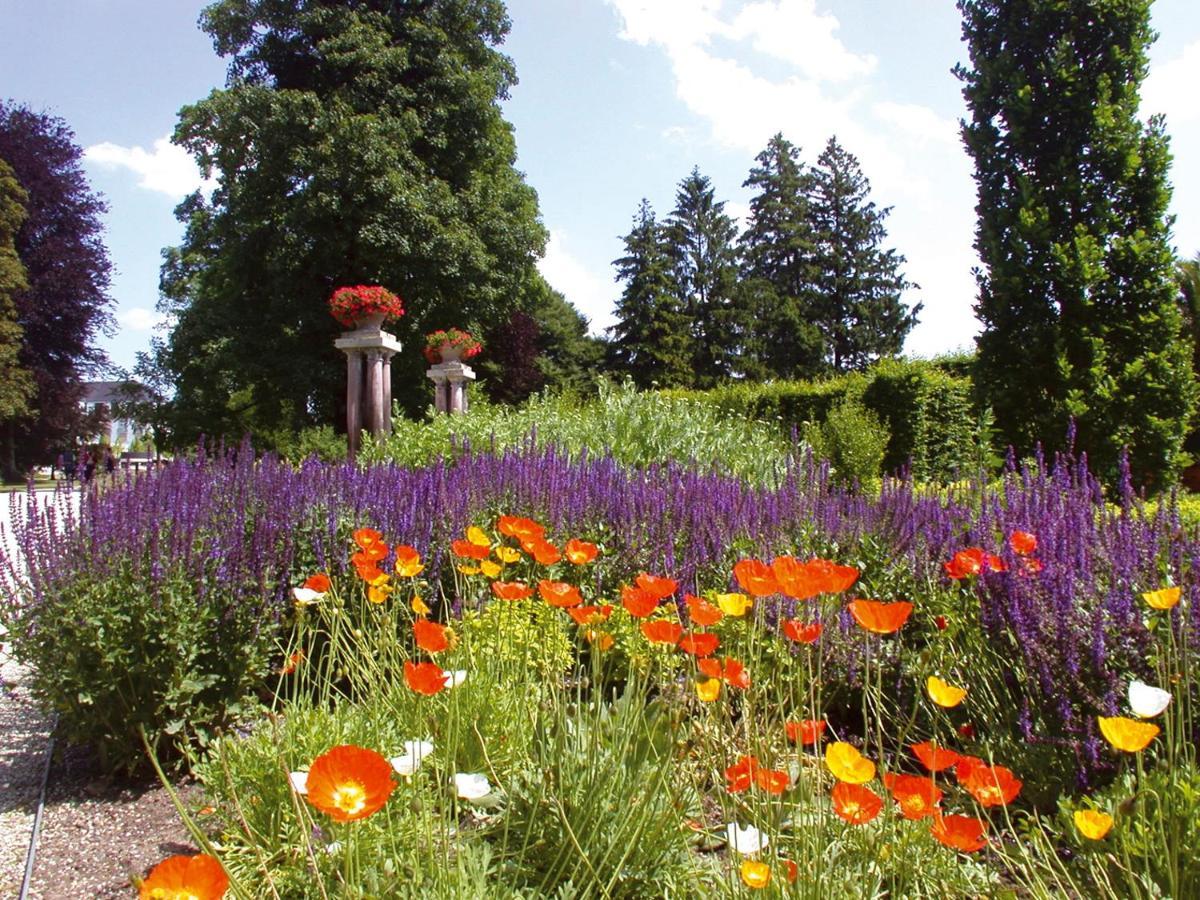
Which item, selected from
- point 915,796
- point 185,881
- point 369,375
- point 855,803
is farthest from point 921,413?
point 185,881

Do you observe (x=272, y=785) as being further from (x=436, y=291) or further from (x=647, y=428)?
(x=436, y=291)

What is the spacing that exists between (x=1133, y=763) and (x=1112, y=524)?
0.88 m

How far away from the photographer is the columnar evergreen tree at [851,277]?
32812mm

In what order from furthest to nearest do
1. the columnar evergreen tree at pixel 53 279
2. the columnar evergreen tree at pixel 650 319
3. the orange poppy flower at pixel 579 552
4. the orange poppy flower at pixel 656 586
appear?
the columnar evergreen tree at pixel 650 319
the columnar evergreen tree at pixel 53 279
the orange poppy flower at pixel 579 552
the orange poppy flower at pixel 656 586

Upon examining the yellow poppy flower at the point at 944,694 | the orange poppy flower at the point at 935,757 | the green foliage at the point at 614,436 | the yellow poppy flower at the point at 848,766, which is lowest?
the orange poppy flower at the point at 935,757

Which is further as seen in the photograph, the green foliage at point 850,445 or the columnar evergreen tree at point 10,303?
the columnar evergreen tree at point 10,303

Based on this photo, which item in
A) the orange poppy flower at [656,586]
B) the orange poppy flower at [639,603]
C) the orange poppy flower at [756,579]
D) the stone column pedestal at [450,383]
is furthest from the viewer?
the stone column pedestal at [450,383]

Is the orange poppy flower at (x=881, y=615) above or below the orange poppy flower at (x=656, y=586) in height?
above

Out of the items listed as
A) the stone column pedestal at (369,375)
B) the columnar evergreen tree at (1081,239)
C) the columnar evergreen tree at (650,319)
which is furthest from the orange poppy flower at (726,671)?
the columnar evergreen tree at (650,319)

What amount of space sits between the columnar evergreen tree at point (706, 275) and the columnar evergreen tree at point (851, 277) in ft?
11.9

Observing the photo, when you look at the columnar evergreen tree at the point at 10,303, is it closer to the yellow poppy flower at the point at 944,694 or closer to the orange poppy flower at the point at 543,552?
the orange poppy flower at the point at 543,552

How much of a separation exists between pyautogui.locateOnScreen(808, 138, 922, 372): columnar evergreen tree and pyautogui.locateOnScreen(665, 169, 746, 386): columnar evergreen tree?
362cm

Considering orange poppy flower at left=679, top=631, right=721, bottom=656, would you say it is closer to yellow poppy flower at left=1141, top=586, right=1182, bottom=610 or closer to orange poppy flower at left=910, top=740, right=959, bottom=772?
orange poppy flower at left=910, top=740, right=959, bottom=772

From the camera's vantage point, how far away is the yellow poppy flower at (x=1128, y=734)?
3.70ft
